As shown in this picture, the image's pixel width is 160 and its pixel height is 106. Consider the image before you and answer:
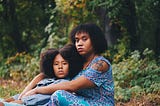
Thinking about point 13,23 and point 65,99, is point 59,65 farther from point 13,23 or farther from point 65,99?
point 13,23

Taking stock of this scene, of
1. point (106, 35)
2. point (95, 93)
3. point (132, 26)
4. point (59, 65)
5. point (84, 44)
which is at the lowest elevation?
point (106, 35)

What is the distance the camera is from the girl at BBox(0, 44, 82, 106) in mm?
4844

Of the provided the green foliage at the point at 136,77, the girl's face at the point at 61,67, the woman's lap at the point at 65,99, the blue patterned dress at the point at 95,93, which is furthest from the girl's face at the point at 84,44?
the green foliage at the point at 136,77

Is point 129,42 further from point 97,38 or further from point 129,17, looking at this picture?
point 97,38

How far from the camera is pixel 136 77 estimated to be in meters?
7.79

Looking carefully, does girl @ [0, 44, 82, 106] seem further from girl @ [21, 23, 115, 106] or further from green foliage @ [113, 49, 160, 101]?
green foliage @ [113, 49, 160, 101]

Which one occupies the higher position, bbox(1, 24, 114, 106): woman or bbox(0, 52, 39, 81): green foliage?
bbox(1, 24, 114, 106): woman

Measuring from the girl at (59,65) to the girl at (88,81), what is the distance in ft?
0.33

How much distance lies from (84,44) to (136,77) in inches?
129

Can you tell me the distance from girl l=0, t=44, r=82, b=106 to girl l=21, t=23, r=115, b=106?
0.10m

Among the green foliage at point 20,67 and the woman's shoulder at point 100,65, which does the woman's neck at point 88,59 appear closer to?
the woman's shoulder at point 100,65

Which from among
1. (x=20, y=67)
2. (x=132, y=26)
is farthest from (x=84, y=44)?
(x=20, y=67)

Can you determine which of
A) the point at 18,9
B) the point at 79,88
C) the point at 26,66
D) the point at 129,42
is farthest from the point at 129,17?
the point at 79,88

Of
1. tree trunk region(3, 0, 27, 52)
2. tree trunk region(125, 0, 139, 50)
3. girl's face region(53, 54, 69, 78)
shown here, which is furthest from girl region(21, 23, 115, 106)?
tree trunk region(3, 0, 27, 52)
